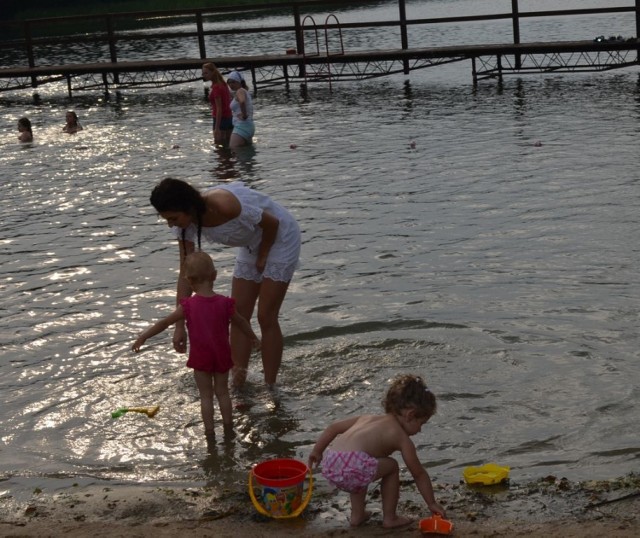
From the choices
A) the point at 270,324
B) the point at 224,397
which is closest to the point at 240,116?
the point at 270,324

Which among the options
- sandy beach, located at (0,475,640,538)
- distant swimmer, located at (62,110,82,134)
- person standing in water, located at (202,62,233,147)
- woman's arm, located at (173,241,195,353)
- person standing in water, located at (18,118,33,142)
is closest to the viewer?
sandy beach, located at (0,475,640,538)

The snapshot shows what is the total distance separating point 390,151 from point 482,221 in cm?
480

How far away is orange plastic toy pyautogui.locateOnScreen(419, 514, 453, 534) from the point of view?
4922mm

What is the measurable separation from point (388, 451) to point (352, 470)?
7.7 inches

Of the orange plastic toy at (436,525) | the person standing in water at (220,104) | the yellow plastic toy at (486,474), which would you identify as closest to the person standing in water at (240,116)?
the person standing in water at (220,104)

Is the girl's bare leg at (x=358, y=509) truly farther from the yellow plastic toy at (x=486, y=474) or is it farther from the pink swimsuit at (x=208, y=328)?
the pink swimsuit at (x=208, y=328)

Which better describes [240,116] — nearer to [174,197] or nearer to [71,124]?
[71,124]

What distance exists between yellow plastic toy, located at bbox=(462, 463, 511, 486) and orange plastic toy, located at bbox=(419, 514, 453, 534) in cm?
58

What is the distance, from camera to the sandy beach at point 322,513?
5.05 meters

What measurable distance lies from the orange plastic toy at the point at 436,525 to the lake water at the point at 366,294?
844 millimetres

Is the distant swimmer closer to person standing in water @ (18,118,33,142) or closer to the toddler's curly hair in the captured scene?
person standing in water @ (18,118,33,142)

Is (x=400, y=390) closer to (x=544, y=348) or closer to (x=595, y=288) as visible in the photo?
(x=544, y=348)

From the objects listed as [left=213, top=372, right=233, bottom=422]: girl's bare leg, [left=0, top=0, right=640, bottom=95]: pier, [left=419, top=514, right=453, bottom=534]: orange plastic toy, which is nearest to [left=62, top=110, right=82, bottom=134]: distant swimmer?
[left=0, top=0, right=640, bottom=95]: pier

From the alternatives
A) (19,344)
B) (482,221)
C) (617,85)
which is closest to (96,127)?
(617,85)
